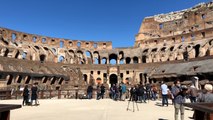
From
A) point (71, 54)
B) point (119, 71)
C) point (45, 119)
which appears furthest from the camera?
point (71, 54)

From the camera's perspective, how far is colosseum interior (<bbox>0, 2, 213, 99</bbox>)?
37.1 m

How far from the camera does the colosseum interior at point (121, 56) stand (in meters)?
37.1

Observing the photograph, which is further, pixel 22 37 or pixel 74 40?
pixel 74 40

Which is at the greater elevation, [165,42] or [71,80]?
[165,42]

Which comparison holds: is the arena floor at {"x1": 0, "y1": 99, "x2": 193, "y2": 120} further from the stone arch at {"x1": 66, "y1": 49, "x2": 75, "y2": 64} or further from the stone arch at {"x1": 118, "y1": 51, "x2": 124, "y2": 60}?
the stone arch at {"x1": 118, "y1": 51, "x2": 124, "y2": 60}

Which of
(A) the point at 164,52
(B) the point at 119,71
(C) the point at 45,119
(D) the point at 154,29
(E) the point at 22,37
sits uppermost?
(D) the point at 154,29

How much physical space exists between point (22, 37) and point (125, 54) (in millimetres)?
26437

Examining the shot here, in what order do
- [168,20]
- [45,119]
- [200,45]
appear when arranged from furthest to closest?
1. [168,20]
2. [200,45]
3. [45,119]

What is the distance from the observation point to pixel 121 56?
6128 centimetres

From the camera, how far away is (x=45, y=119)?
9.82 m

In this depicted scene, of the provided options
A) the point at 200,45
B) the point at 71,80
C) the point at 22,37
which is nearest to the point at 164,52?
the point at 200,45

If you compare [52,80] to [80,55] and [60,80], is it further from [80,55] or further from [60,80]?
[80,55]

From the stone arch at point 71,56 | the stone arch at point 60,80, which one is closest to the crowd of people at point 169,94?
the stone arch at point 60,80

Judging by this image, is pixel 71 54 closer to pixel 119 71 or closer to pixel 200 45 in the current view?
pixel 119 71
